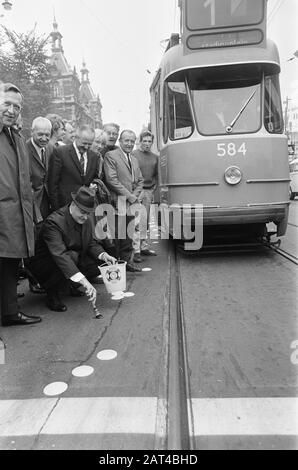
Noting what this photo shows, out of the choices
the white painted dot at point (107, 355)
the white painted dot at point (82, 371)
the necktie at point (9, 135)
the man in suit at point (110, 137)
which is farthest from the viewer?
the man in suit at point (110, 137)

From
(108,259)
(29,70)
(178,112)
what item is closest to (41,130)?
(108,259)

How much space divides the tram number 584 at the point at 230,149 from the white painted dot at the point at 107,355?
10.4ft

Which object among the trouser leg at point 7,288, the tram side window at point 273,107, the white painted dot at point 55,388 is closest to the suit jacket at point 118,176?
the trouser leg at point 7,288

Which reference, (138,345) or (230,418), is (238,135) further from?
(230,418)

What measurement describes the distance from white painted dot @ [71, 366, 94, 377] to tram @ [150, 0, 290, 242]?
2912 mm

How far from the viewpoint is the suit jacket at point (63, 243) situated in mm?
3443

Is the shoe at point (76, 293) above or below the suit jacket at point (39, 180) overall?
below

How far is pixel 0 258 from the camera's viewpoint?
11.0 ft

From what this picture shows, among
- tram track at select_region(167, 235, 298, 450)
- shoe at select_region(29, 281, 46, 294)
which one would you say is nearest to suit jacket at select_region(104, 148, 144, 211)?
shoe at select_region(29, 281, 46, 294)

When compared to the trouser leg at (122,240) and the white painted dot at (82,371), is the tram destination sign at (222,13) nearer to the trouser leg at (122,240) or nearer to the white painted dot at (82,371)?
the trouser leg at (122,240)

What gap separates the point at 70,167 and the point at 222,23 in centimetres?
291
